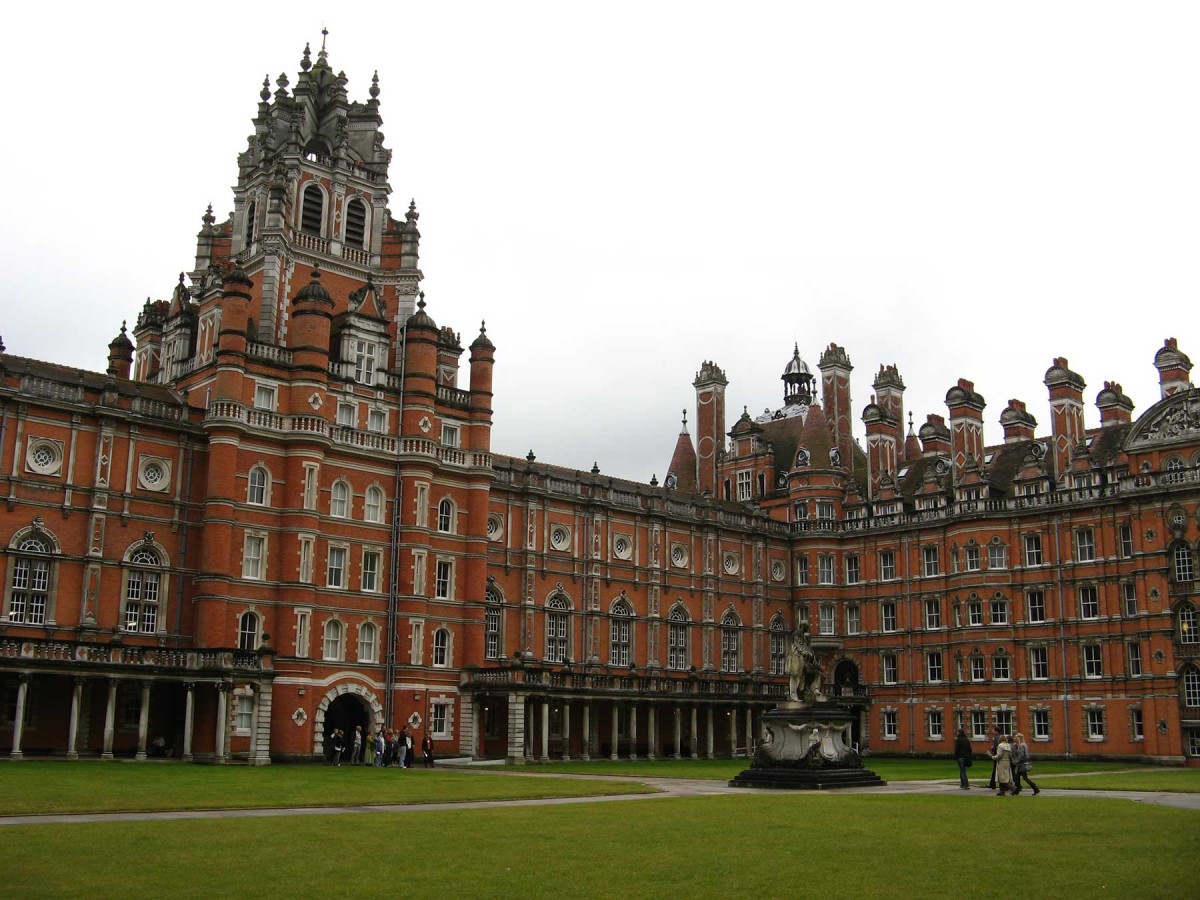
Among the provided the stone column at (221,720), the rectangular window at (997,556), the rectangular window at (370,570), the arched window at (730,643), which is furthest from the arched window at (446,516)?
the rectangular window at (997,556)

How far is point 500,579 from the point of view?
66500 millimetres

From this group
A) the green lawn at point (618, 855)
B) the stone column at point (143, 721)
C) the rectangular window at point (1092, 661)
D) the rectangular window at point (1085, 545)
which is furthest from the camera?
the rectangular window at point (1085, 545)

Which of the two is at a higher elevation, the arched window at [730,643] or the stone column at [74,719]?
the arched window at [730,643]

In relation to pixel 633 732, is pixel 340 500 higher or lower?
higher

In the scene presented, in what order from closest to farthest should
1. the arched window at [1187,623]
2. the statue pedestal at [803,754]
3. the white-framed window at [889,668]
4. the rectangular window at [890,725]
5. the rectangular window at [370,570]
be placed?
the statue pedestal at [803,754] < the rectangular window at [370,570] < the arched window at [1187,623] < the rectangular window at [890,725] < the white-framed window at [889,668]

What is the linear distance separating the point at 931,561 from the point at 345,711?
130ft

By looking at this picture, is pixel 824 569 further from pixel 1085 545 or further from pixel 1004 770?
pixel 1004 770

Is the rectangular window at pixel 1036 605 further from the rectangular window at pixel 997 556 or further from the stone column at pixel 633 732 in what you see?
the stone column at pixel 633 732

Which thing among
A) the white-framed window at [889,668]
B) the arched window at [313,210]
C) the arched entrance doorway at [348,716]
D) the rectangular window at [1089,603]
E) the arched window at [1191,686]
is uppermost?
the arched window at [313,210]

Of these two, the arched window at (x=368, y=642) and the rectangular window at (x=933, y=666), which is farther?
the rectangular window at (x=933, y=666)

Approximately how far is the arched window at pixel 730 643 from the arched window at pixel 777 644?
127 inches

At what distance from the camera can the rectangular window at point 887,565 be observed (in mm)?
80312

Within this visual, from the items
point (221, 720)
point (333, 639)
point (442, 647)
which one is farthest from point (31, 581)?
point (442, 647)

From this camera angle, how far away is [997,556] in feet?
245
